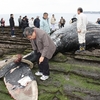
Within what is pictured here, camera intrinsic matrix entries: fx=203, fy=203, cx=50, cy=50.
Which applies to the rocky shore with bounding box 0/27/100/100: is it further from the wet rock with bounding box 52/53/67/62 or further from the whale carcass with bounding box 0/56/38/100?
the whale carcass with bounding box 0/56/38/100

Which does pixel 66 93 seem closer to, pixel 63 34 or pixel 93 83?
pixel 93 83

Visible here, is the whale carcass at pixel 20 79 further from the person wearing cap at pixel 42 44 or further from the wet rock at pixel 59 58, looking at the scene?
the wet rock at pixel 59 58

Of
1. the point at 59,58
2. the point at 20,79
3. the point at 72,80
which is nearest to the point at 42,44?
the point at 20,79

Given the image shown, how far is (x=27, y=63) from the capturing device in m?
7.11

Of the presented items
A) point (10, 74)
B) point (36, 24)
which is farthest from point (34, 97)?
point (36, 24)

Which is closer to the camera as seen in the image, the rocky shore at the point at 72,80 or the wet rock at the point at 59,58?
the rocky shore at the point at 72,80

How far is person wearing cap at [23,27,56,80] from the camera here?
586cm

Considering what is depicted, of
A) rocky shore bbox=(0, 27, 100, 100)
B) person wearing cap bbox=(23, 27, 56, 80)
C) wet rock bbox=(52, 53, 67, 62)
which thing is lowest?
rocky shore bbox=(0, 27, 100, 100)

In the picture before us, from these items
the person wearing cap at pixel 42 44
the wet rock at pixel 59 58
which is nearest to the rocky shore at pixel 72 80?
the wet rock at pixel 59 58

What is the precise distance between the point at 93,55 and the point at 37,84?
2.76 m

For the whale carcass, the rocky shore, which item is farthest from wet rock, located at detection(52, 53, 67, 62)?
the whale carcass

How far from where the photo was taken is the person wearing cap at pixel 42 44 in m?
5.86

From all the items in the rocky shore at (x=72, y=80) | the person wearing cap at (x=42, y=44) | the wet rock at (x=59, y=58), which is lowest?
the rocky shore at (x=72, y=80)

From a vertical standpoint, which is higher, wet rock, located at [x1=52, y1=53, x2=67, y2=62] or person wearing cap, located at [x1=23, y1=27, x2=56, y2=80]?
person wearing cap, located at [x1=23, y1=27, x2=56, y2=80]
